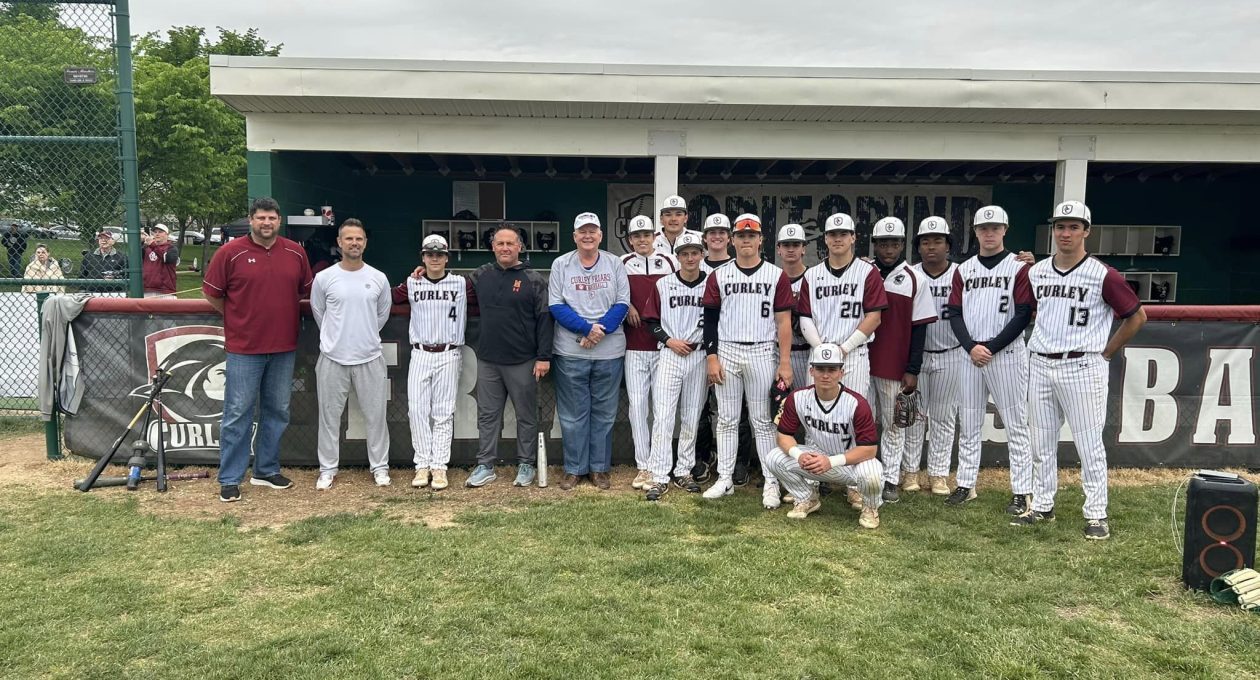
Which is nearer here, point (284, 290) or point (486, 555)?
point (486, 555)

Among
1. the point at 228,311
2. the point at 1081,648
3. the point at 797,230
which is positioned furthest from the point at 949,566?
the point at 228,311

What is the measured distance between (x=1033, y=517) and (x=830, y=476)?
1.27 m

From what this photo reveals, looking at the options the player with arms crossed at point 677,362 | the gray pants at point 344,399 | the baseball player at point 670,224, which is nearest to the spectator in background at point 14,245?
the gray pants at point 344,399

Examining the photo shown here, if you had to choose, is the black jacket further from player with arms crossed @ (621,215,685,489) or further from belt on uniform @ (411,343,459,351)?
player with arms crossed @ (621,215,685,489)

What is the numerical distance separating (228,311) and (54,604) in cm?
215

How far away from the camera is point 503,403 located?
551 cm

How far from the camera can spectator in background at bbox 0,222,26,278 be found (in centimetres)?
681

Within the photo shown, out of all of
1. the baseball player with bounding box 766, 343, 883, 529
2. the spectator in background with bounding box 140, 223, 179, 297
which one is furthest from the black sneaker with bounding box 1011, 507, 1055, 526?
the spectator in background with bounding box 140, 223, 179, 297

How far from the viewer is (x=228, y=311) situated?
508 cm

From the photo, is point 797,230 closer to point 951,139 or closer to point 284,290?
point 284,290

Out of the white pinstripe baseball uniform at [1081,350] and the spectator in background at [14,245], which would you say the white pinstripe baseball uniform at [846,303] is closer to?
the white pinstripe baseball uniform at [1081,350]

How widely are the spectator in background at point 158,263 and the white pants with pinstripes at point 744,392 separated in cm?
650

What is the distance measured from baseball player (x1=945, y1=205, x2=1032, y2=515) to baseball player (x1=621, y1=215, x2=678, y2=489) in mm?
1929

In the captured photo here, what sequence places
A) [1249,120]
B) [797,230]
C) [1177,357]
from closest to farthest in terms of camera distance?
[797,230], [1177,357], [1249,120]
